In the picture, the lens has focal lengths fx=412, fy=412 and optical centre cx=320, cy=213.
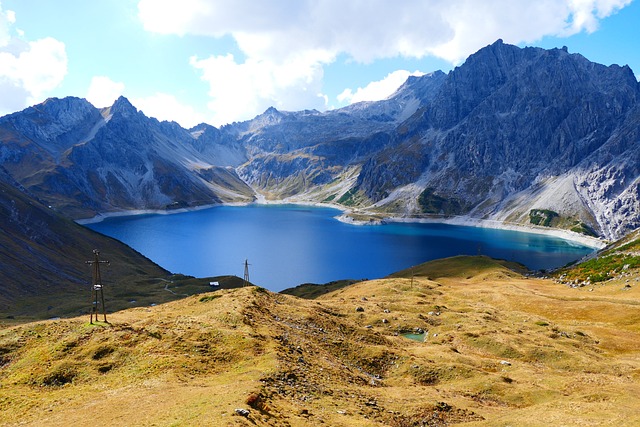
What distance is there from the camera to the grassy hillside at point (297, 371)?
2784 cm

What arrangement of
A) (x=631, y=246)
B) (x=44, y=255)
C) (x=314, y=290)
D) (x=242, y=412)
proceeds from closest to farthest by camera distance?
(x=242, y=412) → (x=631, y=246) → (x=314, y=290) → (x=44, y=255)

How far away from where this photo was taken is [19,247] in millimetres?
122750

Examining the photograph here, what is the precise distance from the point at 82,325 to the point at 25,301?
7020 cm

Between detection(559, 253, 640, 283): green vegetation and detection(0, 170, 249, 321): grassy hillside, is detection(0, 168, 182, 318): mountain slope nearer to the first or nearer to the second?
detection(0, 170, 249, 321): grassy hillside

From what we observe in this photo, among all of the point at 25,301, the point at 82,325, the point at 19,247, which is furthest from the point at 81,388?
the point at 19,247

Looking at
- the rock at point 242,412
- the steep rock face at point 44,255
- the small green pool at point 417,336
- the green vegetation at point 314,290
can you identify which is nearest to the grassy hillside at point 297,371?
the rock at point 242,412

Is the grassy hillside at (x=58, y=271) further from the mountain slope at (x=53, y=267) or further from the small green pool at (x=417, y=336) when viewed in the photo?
the small green pool at (x=417, y=336)

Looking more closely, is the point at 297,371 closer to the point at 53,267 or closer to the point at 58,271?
the point at 58,271

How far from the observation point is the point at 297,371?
34062 mm

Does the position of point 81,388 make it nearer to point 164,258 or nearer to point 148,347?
point 148,347

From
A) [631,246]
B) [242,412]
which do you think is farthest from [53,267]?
[631,246]

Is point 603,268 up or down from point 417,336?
up

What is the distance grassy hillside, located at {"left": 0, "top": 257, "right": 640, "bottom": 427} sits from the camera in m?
27.8

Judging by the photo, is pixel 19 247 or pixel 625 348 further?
pixel 19 247
